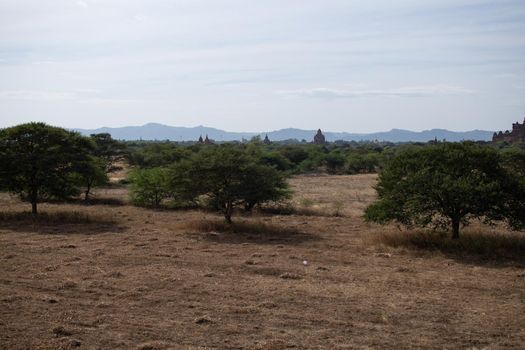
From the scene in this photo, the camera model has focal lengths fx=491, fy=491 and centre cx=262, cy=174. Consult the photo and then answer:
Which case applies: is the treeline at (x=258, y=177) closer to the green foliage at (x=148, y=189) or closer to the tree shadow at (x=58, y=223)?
the green foliage at (x=148, y=189)

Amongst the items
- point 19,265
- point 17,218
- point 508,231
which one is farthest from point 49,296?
point 508,231

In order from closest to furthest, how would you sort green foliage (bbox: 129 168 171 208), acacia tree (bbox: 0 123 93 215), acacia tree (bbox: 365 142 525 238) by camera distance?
acacia tree (bbox: 365 142 525 238) < acacia tree (bbox: 0 123 93 215) < green foliage (bbox: 129 168 171 208)

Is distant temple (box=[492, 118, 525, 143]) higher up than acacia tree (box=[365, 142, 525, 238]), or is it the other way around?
distant temple (box=[492, 118, 525, 143])

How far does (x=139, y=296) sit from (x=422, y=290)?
22.0 ft

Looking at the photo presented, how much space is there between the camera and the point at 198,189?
70.8 ft

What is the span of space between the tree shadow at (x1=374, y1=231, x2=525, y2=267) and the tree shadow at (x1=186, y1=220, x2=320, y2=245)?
3431mm

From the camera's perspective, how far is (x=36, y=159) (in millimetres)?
A: 23156

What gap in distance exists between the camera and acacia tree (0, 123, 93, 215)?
23109mm

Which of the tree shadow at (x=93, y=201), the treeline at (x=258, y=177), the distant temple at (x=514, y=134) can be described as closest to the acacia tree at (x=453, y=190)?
the treeline at (x=258, y=177)

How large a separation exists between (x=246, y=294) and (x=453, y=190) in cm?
839

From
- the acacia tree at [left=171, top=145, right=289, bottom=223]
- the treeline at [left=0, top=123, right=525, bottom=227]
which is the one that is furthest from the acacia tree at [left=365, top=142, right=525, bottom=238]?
the acacia tree at [left=171, top=145, right=289, bottom=223]

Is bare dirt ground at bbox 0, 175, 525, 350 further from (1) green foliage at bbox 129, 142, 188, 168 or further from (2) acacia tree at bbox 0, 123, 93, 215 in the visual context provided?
(1) green foliage at bbox 129, 142, 188, 168

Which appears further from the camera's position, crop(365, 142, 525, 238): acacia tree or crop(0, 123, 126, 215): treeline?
crop(0, 123, 126, 215): treeline

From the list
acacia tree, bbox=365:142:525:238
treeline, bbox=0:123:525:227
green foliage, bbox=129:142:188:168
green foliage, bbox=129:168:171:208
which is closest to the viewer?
acacia tree, bbox=365:142:525:238
